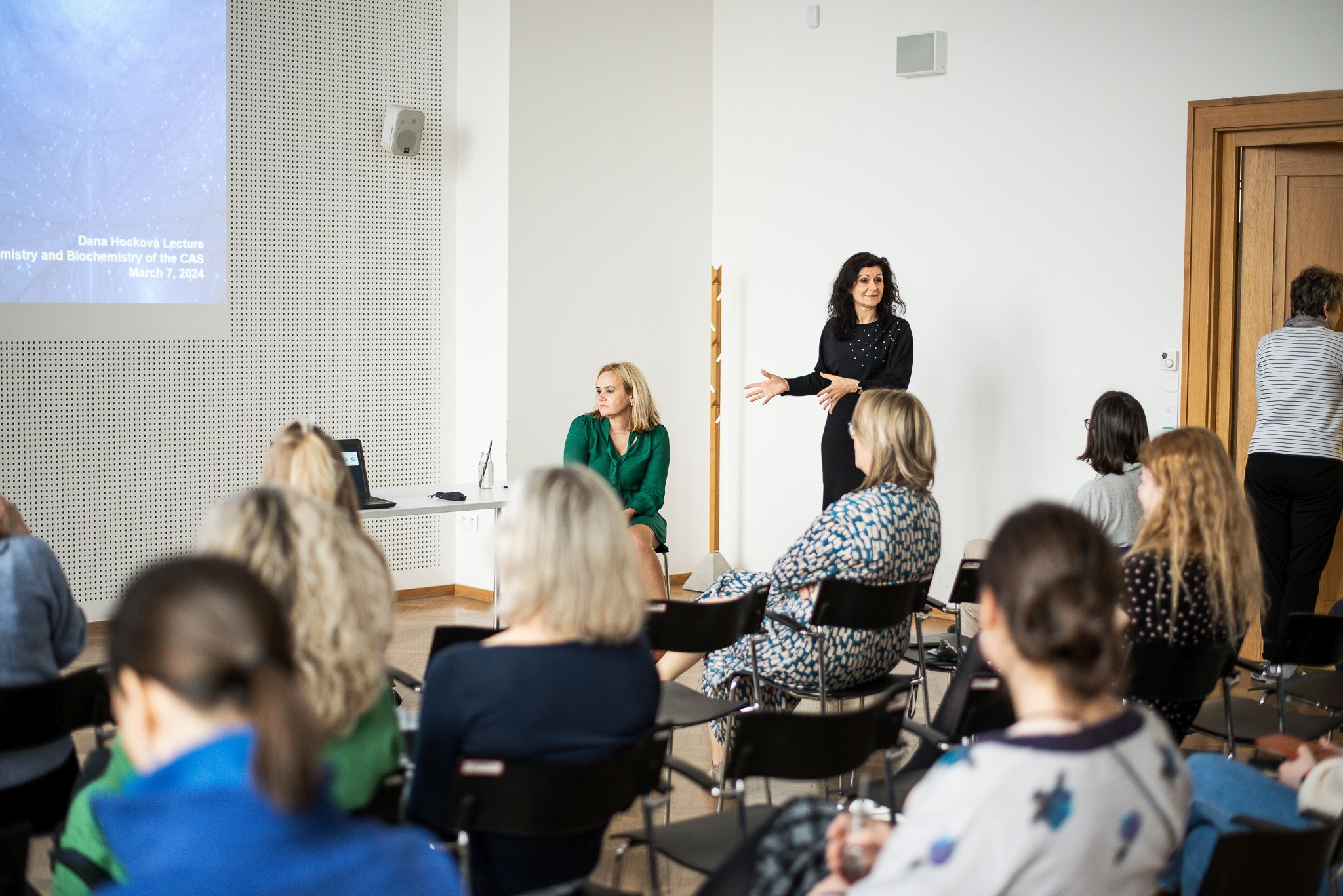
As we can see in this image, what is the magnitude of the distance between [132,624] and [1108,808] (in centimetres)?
120

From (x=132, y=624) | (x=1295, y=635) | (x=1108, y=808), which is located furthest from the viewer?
(x=1295, y=635)

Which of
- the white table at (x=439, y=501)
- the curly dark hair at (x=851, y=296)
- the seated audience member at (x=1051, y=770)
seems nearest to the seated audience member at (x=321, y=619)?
the seated audience member at (x=1051, y=770)

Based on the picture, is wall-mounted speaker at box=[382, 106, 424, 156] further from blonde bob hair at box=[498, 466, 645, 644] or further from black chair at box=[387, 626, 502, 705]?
blonde bob hair at box=[498, 466, 645, 644]

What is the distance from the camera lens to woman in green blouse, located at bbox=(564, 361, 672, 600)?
5.68m

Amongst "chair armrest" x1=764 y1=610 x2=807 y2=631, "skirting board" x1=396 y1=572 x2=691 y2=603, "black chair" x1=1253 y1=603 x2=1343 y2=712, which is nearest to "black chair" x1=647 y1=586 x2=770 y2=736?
"chair armrest" x1=764 y1=610 x2=807 y2=631

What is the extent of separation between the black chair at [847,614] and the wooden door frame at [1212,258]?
2610mm

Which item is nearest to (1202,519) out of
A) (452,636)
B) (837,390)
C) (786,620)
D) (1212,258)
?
(786,620)

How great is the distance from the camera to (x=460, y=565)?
24.0 feet

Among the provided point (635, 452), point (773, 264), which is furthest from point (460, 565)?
point (773, 264)

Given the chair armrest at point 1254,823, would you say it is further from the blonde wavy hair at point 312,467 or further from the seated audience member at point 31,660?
the seated audience member at point 31,660

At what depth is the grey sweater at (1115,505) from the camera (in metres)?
4.35

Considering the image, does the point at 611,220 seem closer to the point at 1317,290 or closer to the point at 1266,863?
the point at 1317,290

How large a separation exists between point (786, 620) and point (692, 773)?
1.26 meters

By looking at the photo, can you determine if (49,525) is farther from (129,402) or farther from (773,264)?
(773,264)
